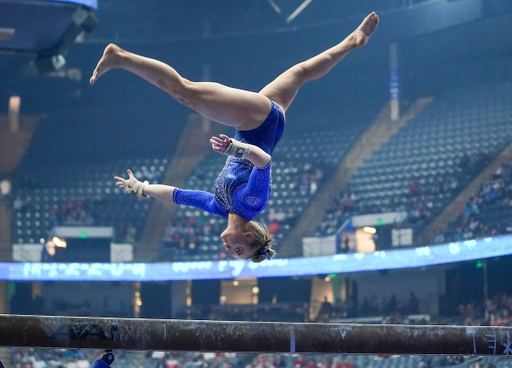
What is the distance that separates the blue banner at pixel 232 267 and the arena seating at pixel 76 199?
3.26ft

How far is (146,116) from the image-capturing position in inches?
717

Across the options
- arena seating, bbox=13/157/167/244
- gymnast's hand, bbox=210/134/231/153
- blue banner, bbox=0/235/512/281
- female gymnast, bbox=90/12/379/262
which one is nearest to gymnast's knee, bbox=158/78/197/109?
female gymnast, bbox=90/12/379/262

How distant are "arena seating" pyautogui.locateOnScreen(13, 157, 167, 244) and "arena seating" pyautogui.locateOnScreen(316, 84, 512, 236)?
5620mm

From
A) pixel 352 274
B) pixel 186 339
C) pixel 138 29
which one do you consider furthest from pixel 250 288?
pixel 186 339

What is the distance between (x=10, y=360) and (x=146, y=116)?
27.8ft

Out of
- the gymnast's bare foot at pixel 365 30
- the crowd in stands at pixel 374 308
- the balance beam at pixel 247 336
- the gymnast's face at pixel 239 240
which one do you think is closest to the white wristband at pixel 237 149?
the gymnast's face at pixel 239 240

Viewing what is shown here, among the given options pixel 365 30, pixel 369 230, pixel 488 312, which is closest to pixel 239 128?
pixel 365 30

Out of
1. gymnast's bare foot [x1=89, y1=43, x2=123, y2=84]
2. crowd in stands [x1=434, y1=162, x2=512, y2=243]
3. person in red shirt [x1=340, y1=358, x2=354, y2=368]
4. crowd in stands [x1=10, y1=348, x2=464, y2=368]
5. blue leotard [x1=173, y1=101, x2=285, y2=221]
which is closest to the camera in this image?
gymnast's bare foot [x1=89, y1=43, x2=123, y2=84]

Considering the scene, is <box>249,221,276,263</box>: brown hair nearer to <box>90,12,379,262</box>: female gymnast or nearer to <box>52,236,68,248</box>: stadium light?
<box>90,12,379,262</box>: female gymnast

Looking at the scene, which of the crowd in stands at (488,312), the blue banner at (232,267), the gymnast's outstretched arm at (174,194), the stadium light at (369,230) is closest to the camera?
the gymnast's outstretched arm at (174,194)

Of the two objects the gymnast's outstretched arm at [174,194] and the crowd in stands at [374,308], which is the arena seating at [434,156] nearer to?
the crowd in stands at [374,308]

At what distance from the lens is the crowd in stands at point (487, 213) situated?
12075 millimetres

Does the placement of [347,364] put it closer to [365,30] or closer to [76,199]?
[365,30]

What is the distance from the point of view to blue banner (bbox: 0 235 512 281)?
42.2 ft
